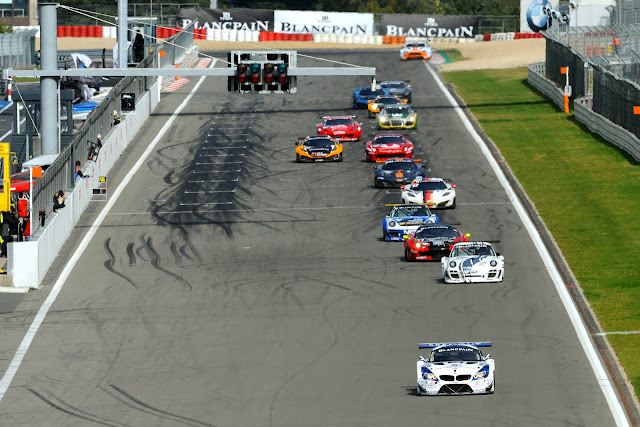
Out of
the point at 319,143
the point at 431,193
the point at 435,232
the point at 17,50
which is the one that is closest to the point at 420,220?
the point at 435,232

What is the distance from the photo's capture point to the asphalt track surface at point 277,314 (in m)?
27.3

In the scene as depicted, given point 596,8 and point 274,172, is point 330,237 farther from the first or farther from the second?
point 596,8

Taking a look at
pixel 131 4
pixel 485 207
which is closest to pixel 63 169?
pixel 485 207

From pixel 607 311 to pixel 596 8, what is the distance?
71.5 metres

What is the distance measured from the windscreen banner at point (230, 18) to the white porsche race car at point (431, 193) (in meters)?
68.0

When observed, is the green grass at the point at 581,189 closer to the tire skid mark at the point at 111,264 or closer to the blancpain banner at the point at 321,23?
the tire skid mark at the point at 111,264

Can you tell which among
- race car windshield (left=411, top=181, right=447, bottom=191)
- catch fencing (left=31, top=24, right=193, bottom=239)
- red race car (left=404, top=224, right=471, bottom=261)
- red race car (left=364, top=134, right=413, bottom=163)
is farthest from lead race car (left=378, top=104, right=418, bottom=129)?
red race car (left=404, top=224, right=471, bottom=261)

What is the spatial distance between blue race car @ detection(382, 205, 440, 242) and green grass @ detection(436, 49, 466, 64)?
52418 millimetres

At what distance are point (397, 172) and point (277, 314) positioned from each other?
57.8 feet

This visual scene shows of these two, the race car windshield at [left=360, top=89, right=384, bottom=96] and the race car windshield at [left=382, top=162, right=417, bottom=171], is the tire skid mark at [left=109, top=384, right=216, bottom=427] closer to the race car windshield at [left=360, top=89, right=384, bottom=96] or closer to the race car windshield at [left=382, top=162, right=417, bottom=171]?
the race car windshield at [left=382, top=162, right=417, bottom=171]

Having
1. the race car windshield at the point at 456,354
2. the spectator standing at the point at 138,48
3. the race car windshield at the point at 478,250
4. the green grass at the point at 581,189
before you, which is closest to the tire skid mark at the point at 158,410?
the race car windshield at the point at 456,354

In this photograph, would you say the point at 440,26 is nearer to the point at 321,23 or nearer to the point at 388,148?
the point at 321,23

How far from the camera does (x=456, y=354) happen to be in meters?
27.1

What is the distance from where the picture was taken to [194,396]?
2834 cm
